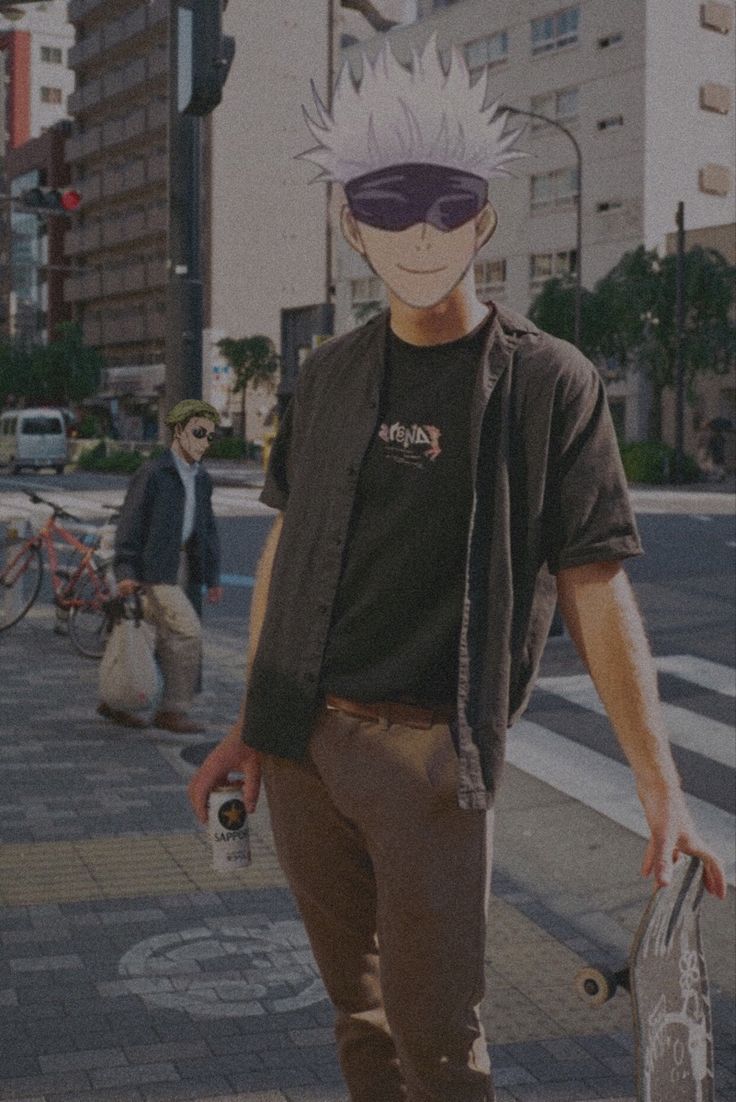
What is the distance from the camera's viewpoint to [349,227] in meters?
2.25

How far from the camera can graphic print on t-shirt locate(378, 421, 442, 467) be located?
2328 mm

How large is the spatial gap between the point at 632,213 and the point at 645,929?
174 feet

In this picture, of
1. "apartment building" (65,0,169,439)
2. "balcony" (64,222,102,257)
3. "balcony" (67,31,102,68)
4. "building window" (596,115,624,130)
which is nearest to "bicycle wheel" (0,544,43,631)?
"building window" (596,115,624,130)

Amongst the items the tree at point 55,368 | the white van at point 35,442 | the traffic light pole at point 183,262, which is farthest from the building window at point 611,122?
the traffic light pole at point 183,262

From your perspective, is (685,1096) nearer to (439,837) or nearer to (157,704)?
(439,837)

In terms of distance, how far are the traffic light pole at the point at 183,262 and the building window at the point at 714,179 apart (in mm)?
48720

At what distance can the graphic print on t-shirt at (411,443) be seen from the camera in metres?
2.33

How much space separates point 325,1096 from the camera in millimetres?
3693

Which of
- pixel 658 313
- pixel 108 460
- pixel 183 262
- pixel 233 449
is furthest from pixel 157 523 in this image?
pixel 233 449

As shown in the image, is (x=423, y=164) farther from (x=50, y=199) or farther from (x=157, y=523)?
(x=50, y=199)

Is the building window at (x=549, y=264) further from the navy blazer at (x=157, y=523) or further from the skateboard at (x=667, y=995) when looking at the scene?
the skateboard at (x=667, y=995)

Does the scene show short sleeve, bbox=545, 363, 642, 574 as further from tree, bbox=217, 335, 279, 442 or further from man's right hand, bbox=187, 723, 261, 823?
tree, bbox=217, 335, 279, 442

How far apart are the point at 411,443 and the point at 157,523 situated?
542cm

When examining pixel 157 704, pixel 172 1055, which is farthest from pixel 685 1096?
pixel 157 704
